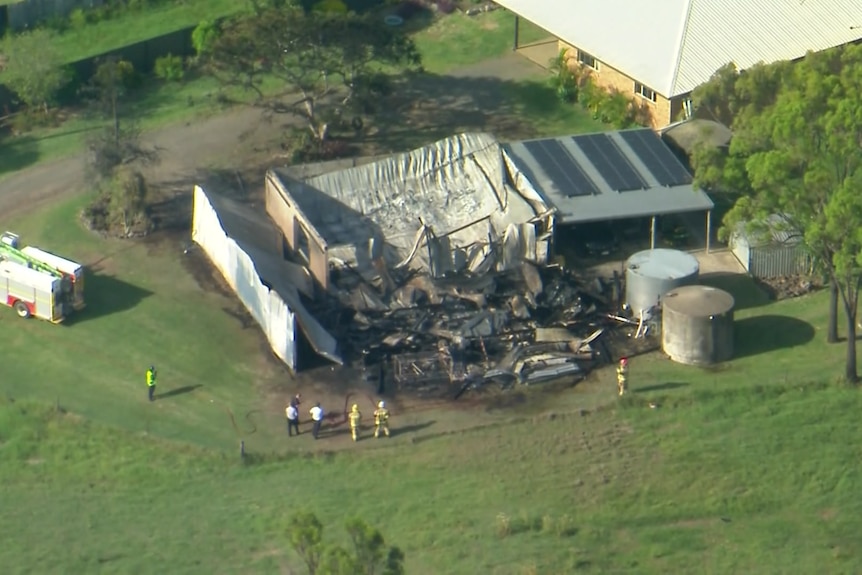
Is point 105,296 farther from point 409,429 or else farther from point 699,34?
point 699,34

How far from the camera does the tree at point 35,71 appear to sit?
7138 cm

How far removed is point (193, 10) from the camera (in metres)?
79.2

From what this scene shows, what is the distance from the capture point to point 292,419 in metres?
53.2

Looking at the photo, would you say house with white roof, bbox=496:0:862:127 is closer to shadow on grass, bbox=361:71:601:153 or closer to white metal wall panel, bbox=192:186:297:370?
shadow on grass, bbox=361:71:601:153

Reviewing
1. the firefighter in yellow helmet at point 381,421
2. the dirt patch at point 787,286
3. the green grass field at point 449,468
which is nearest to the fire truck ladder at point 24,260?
the green grass field at point 449,468

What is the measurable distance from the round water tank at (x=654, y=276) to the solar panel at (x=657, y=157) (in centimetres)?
370

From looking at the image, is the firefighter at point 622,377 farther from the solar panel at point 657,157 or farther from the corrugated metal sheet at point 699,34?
the corrugated metal sheet at point 699,34

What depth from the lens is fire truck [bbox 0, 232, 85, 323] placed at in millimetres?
58750

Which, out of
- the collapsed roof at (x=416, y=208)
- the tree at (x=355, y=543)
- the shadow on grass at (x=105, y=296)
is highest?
the collapsed roof at (x=416, y=208)

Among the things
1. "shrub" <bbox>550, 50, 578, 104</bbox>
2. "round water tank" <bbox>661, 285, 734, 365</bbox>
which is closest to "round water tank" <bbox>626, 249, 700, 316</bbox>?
"round water tank" <bbox>661, 285, 734, 365</bbox>

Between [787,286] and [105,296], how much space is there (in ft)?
70.2

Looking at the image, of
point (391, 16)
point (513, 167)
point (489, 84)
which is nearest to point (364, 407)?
point (513, 167)

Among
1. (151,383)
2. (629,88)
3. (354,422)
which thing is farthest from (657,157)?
(151,383)

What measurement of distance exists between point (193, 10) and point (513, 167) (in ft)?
71.0
